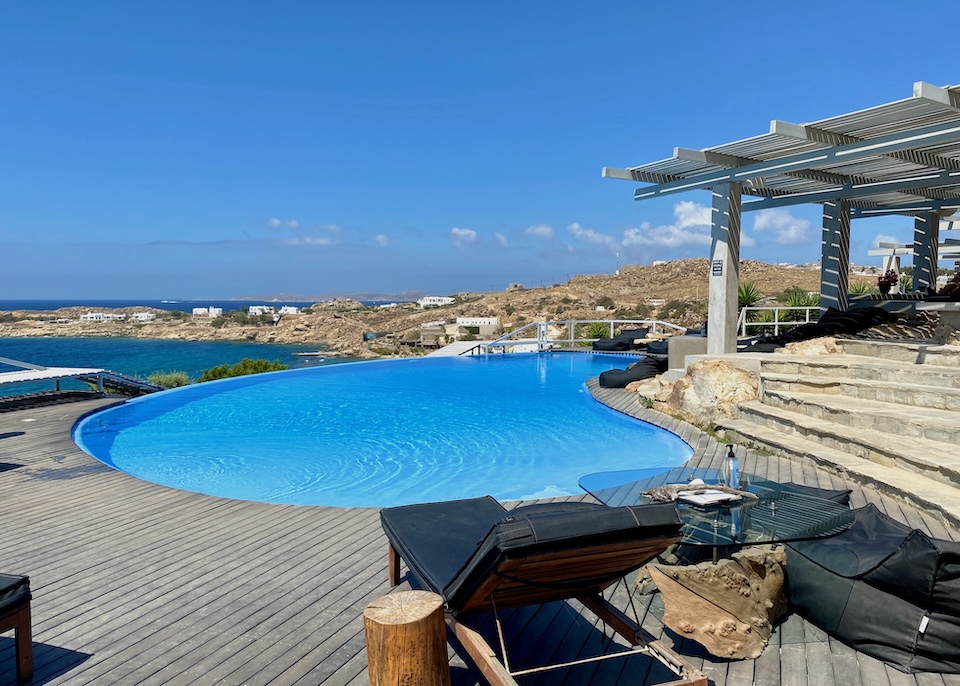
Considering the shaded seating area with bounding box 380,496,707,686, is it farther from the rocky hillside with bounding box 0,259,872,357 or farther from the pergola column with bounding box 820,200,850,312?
the rocky hillside with bounding box 0,259,872,357

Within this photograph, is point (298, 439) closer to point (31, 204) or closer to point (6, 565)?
point (6, 565)

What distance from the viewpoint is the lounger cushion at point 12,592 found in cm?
229

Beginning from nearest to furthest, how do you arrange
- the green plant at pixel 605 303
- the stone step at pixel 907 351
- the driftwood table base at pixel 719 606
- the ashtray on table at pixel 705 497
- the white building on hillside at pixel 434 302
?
the driftwood table base at pixel 719 606 < the ashtray on table at pixel 705 497 < the stone step at pixel 907 351 < the green plant at pixel 605 303 < the white building on hillside at pixel 434 302

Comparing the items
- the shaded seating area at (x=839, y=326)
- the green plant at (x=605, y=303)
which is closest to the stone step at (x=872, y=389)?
the shaded seating area at (x=839, y=326)

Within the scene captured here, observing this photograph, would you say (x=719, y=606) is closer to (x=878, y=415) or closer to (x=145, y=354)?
(x=878, y=415)

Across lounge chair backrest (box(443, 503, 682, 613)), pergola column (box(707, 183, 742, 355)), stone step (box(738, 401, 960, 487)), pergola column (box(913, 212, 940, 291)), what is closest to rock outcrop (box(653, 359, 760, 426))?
stone step (box(738, 401, 960, 487))

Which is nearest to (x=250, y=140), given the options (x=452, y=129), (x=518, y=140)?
(x=452, y=129)

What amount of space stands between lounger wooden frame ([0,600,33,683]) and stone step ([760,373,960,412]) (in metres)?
7.25

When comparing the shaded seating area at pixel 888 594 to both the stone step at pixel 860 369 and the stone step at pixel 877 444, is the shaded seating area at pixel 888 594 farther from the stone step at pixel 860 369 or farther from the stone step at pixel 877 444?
the stone step at pixel 860 369

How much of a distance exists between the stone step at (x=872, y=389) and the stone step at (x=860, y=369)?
82 millimetres

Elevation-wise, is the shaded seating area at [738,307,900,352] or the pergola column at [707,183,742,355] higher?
the pergola column at [707,183,742,355]

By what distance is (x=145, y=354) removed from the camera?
4759 cm

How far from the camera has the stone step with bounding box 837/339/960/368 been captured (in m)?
7.07

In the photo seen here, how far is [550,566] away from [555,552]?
13 cm
